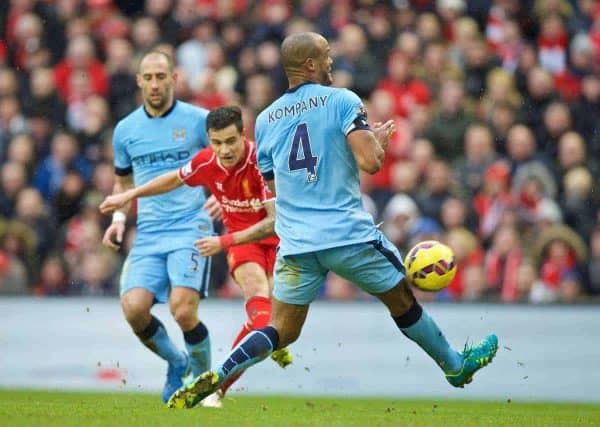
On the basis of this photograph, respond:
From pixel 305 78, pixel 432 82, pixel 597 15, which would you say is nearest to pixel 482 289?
pixel 432 82

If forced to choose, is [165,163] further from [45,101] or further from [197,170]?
[45,101]

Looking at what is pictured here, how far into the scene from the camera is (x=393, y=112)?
17.0 metres

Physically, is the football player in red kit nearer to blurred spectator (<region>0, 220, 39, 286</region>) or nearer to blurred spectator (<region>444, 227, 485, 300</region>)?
blurred spectator (<region>444, 227, 485, 300</region>)

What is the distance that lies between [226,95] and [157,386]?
13.7 ft

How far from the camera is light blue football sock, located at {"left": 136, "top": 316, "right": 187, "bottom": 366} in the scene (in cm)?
1180

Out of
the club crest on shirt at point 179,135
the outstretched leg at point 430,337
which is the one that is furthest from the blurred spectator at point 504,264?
the outstretched leg at point 430,337

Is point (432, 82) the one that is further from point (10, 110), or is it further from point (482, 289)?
point (10, 110)

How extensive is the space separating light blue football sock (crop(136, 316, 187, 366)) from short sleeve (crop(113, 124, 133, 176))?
131 centimetres

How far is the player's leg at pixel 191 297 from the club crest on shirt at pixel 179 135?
0.93 metres

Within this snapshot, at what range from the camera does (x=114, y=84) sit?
61.3 feet

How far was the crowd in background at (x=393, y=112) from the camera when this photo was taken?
49.8ft

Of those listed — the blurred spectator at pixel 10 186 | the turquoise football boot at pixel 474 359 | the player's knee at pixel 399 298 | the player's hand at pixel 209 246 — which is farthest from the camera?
the blurred spectator at pixel 10 186

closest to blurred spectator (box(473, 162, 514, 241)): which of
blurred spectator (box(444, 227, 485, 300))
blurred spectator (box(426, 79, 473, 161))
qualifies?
blurred spectator (box(444, 227, 485, 300))

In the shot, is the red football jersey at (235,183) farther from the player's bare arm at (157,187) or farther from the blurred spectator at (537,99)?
the blurred spectator at (537,99)
